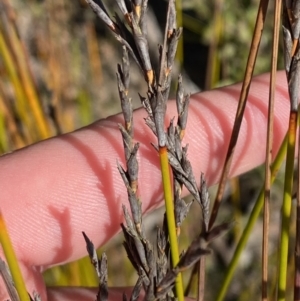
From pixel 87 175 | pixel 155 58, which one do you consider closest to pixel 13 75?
pixel 87 175

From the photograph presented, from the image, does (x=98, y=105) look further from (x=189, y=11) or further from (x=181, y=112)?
(x=181, y=112)

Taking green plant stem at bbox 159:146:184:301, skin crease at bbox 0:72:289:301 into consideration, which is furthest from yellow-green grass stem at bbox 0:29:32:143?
green plant stem at bbox 159:146:184:301

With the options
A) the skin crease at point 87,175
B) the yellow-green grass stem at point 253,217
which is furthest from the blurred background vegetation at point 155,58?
the yellow-green grass stem at point 253,217

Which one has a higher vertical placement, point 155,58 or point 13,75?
point 13,75

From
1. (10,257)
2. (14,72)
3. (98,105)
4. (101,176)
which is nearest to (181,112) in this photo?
(10,257)

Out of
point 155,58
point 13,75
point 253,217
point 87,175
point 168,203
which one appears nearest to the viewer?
point 168,203

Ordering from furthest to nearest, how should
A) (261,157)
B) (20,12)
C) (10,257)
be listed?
(20,12) < (261,157) < (10,257)

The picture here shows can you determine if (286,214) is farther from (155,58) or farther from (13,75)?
(155,58)

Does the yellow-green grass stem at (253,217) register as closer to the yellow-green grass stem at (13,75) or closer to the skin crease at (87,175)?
the skin crease at (87,175)

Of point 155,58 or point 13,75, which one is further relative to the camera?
point 155,58
